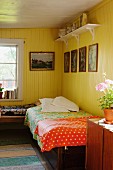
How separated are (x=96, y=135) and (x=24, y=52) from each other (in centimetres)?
349

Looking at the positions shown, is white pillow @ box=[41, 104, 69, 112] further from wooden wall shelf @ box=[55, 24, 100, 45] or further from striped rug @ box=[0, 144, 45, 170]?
wooden wall shelf @ box=[55, 24, 100, 45]

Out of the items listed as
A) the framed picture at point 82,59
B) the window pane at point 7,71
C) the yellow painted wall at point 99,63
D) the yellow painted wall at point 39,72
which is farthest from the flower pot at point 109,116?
the window pane at point 7,71

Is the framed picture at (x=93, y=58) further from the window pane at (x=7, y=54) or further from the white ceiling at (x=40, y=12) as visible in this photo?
the window pane at (x=7, y=54)

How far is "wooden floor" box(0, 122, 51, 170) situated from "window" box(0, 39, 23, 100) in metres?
0.63

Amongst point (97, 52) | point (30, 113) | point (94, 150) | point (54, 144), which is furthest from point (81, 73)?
point (94, 150)

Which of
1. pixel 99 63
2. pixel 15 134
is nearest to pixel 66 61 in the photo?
pixel 99 63

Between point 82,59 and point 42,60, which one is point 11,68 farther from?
point 82,59

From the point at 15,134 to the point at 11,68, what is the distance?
4.77 ft

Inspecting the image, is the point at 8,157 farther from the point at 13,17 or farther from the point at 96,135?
the point at 13,17

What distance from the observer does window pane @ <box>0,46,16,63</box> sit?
19.4 ft

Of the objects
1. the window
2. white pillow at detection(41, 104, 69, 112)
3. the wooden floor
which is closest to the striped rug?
the wooden floor

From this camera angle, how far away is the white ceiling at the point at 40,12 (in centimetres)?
380

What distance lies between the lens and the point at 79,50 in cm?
490

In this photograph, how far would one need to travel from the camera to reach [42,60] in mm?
5910
